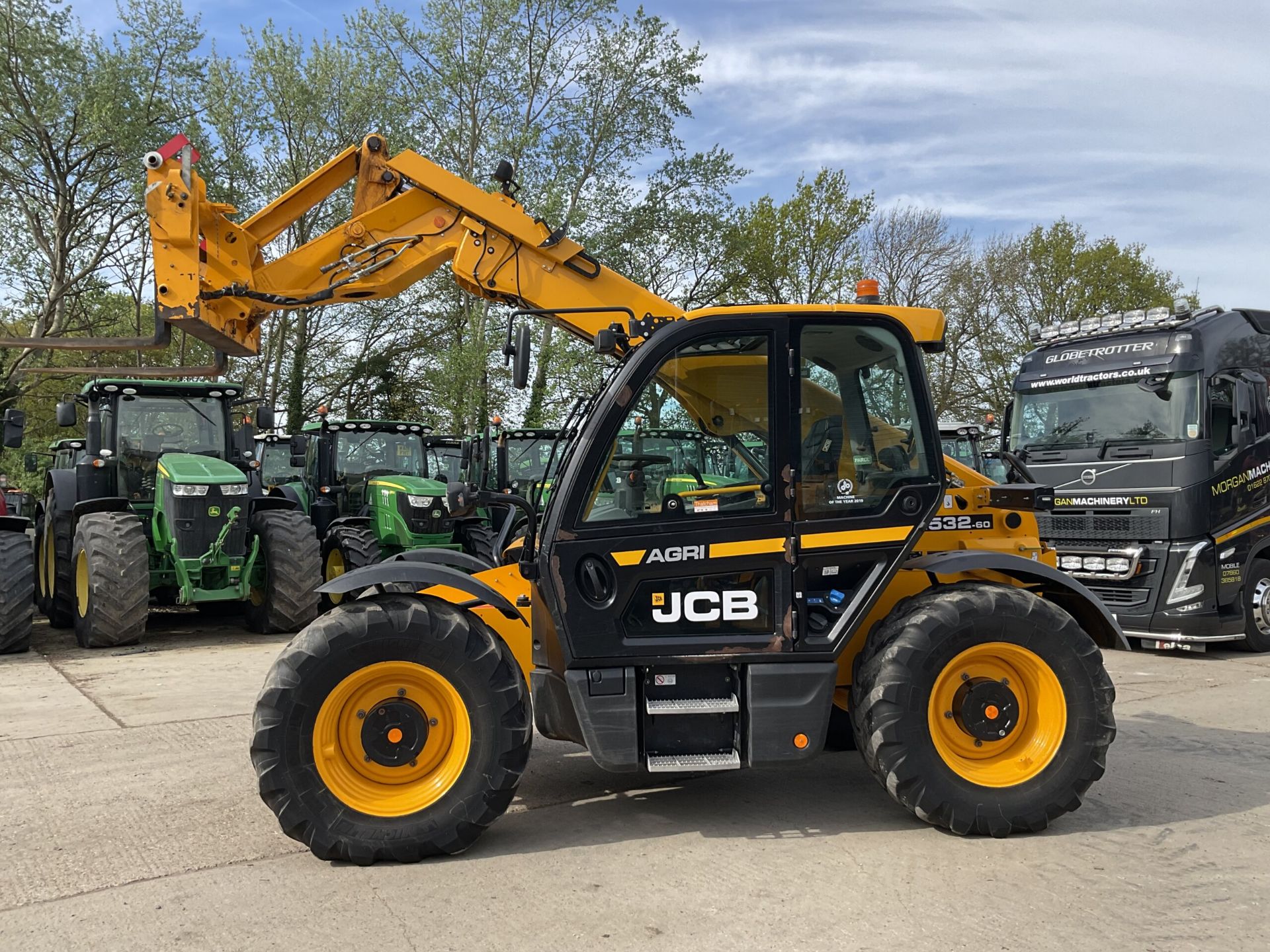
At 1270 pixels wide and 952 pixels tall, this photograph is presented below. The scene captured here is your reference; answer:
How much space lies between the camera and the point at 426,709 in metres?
4.19

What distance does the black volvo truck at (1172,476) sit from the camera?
9.34m

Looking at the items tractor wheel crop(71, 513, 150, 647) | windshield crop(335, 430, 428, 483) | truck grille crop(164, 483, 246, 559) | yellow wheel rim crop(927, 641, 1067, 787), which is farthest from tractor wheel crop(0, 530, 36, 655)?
yellow wheel rim crop(927, 641, 1067, 787)

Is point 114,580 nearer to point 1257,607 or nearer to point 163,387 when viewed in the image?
point 163,387

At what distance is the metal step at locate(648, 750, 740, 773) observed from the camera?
4141 millimetres

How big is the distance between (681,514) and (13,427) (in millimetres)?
9470

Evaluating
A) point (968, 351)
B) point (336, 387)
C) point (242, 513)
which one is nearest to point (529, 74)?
point (336, 387)

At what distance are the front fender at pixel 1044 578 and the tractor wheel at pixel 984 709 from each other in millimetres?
128

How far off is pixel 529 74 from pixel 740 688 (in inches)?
931

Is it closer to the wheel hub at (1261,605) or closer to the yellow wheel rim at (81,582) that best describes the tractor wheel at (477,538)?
the yellow wheel rim at (81,582)

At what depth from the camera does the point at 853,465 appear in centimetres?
450

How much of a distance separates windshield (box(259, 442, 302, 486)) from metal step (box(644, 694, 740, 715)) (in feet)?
44.6

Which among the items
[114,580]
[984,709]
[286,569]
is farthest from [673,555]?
[114,580]

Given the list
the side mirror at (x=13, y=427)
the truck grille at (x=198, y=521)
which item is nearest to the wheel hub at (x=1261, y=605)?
the truck grille at (x=198, y=521)

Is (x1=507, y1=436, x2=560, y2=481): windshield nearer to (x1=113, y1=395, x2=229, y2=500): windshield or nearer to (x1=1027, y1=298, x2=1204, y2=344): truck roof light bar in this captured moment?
(x1=113, y1=395, x2=229, y2=500): windshield
